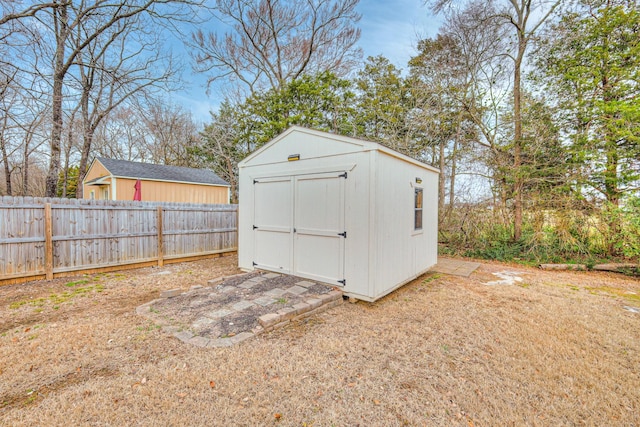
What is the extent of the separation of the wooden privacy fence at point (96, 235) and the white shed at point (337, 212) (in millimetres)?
2446

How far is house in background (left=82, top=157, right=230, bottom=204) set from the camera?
1105 centimetres

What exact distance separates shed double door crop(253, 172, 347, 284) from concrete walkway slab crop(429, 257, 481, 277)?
3.40 m

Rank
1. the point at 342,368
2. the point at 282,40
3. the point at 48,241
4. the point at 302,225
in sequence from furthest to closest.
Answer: the point at 282,40 → the point at 48,241 → the point at 302,225 → the point at 342,368

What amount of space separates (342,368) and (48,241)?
6.12 metres

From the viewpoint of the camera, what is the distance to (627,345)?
3.00m

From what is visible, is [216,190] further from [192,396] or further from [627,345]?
[627,345]

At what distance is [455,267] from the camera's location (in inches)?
270

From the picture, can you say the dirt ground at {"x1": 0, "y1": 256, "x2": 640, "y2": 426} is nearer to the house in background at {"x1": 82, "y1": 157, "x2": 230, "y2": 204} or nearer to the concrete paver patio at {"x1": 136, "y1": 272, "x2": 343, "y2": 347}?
the concrete paver patio at {"x1": 136, "y1": 272, "x2": 343, "y2": 347}

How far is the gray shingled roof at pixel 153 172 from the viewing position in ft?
36.8

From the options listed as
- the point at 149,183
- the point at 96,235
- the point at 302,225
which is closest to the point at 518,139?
the point at 302,225

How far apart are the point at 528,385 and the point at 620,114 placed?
27.2 feet

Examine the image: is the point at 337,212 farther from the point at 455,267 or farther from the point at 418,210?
the point at 455,267

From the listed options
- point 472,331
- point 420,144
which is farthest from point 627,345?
point 420,144

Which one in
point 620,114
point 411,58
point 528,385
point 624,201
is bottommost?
point 528,385
